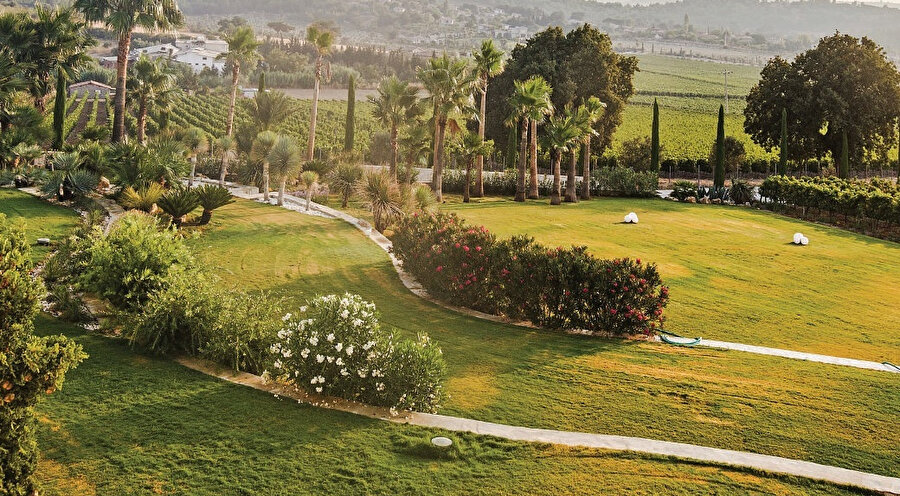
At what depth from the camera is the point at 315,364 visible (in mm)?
9555

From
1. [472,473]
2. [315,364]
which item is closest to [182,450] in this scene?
[315,364]

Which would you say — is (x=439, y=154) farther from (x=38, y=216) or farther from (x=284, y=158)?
(x=38, y=216)

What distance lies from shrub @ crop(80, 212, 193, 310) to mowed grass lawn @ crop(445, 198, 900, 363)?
33.1 feet

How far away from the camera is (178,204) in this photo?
21.0 m

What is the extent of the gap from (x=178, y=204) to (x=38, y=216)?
391 cm

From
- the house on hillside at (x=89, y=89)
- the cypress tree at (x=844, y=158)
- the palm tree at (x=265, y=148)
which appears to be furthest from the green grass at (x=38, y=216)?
the house on hillside at (x=89, y=89)

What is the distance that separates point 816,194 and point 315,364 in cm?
3688

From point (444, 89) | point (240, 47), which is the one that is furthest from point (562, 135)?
point (240, 47)

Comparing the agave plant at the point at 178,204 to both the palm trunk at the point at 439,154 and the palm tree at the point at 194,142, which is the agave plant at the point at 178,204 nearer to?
the palm tree at the point at 194,142

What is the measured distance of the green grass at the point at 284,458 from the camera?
740 centimetres

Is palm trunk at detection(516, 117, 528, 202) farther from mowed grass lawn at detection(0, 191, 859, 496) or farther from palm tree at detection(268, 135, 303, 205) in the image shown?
mowed grass lawn at detection(0, 191, 859, 496)

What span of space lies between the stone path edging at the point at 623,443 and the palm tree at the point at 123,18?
29170mm

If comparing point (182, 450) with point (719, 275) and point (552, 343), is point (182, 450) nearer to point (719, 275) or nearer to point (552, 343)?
point (552, 343)

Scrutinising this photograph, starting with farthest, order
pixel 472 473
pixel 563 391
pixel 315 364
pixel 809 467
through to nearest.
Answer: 1. pixel 563 391
2. pixel 315 364
3. pixel 809 467
4. pixel 472 473
